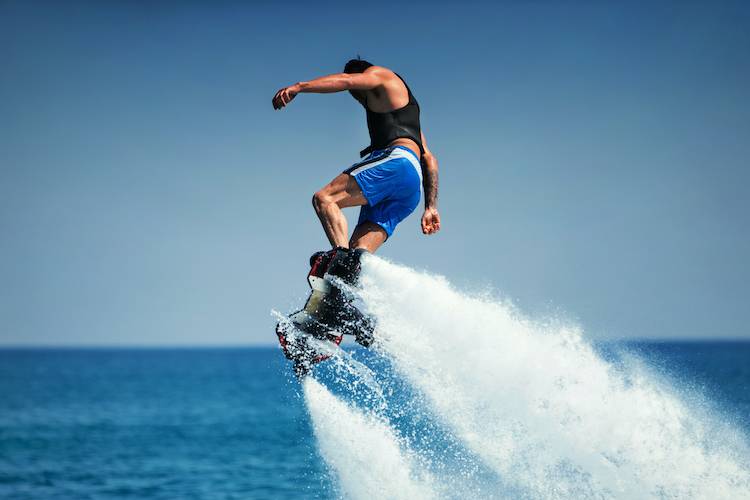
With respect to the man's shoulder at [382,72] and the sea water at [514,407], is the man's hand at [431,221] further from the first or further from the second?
the man's shoulder at [382,72]

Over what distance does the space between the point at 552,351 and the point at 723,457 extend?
2216mm

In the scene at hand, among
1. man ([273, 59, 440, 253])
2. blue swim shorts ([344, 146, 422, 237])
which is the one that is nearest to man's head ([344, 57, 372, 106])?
man ([273, 59, 440, 253])

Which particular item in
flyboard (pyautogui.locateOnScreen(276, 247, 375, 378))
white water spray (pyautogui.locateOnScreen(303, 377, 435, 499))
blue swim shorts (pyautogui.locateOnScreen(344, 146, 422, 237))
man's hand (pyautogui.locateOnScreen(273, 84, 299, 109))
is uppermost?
man's hand (pyautogui.locateOnScreen(273, 84, 299, 109))

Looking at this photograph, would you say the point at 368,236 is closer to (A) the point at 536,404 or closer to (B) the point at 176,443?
(A) the point at 536,404

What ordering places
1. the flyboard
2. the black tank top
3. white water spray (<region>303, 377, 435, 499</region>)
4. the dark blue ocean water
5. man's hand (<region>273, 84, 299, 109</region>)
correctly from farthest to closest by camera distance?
the dark blue ocean water
white water spray (<region>303, 377, 435, 499</region>)
the black tank top
the flyboard
man's hand (<region>273, 84, 299, 109</region>)

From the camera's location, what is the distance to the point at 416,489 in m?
9.96

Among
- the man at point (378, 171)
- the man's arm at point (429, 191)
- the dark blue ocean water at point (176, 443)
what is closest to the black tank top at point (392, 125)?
the man at point (378, 171)

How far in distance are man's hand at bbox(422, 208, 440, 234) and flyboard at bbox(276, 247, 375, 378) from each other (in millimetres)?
914

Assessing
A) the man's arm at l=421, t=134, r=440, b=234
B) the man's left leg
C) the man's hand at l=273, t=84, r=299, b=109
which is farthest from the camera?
the man's arm at l=421, t=134, r=440, b=234

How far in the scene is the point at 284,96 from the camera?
5.86 meters

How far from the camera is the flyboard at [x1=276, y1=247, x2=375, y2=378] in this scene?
6488 millimetres

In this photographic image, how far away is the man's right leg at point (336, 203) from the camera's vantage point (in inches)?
257

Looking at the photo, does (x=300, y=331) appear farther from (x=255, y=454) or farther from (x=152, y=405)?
(x=152, y=405)

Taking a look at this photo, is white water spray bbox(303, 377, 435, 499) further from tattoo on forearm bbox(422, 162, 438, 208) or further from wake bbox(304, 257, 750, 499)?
tattoo on forearm bbox(422, 162, 438, 208)
